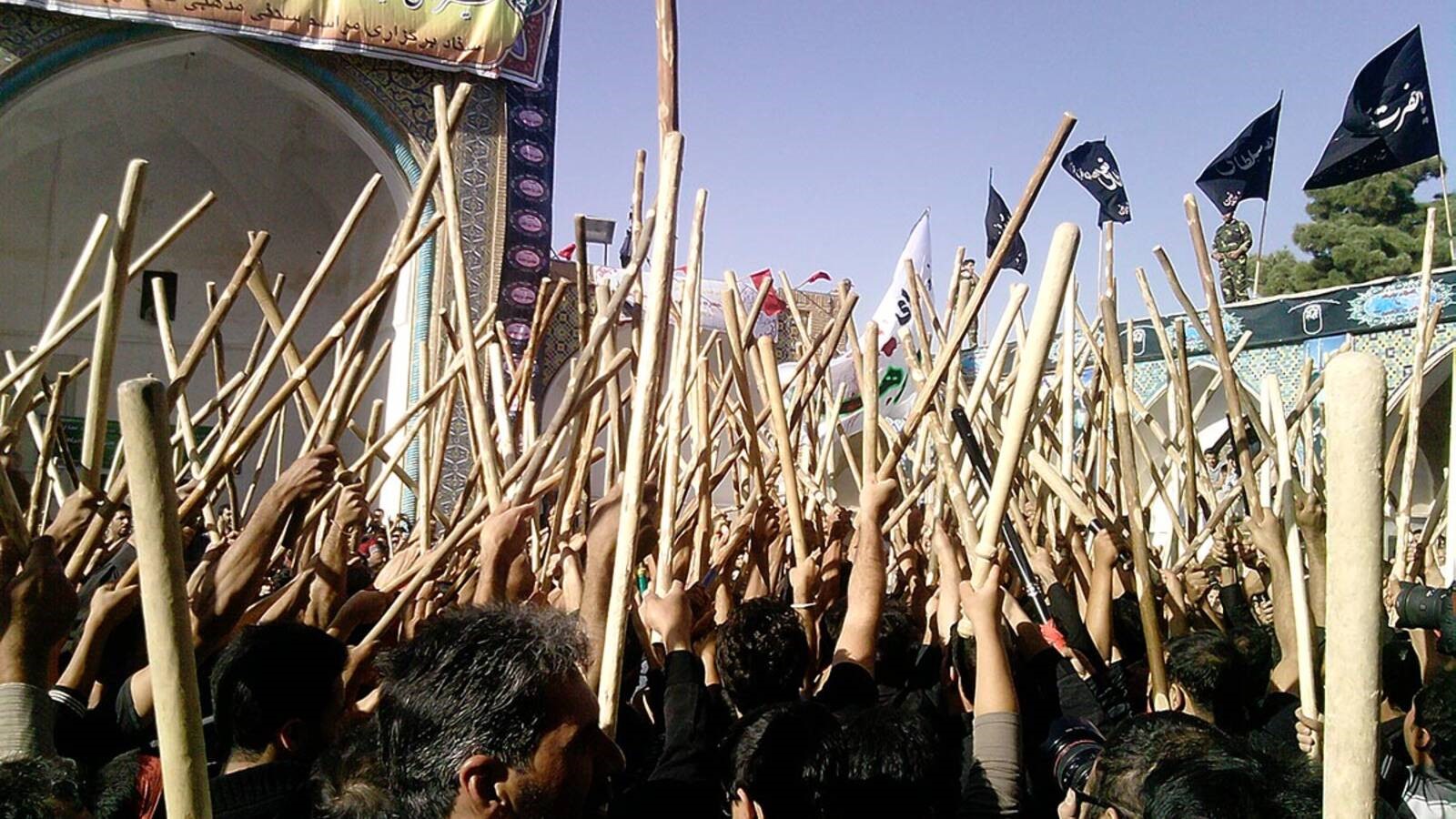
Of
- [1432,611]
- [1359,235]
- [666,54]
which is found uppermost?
[1359,235]

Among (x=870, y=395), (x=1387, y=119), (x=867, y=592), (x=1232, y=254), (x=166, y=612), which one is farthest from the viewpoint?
(x=1232, y=254)

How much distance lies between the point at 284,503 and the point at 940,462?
1319mm

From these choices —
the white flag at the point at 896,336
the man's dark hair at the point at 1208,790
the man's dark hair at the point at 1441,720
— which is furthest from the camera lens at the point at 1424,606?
the white flag at the point at 896,336

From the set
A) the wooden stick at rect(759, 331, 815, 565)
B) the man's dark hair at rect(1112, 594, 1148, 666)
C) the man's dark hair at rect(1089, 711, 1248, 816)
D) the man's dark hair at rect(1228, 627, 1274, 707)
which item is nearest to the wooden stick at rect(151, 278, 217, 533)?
the wooden stick at rect(759, 331, 815, 565)

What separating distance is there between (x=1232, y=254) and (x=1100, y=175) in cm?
734

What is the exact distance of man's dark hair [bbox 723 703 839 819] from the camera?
1.48 meters

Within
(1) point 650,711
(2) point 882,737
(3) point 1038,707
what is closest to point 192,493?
(1) point 650,711

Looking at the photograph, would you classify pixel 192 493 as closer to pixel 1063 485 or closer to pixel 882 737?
pixel 882 737

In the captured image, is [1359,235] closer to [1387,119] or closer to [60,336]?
[1387,119]

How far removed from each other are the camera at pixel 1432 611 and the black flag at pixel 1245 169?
698 cm

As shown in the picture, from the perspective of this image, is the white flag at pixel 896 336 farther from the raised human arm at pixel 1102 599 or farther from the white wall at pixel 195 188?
the white wall at pixel 195 188

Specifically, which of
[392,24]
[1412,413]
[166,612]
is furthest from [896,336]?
[392,24]

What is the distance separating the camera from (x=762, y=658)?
1.92 m

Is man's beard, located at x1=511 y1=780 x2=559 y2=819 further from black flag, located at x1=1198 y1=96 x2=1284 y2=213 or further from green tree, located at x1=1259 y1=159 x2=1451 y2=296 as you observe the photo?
green tree, located at x1=1259 y1=159 x2=1451 y2=296
